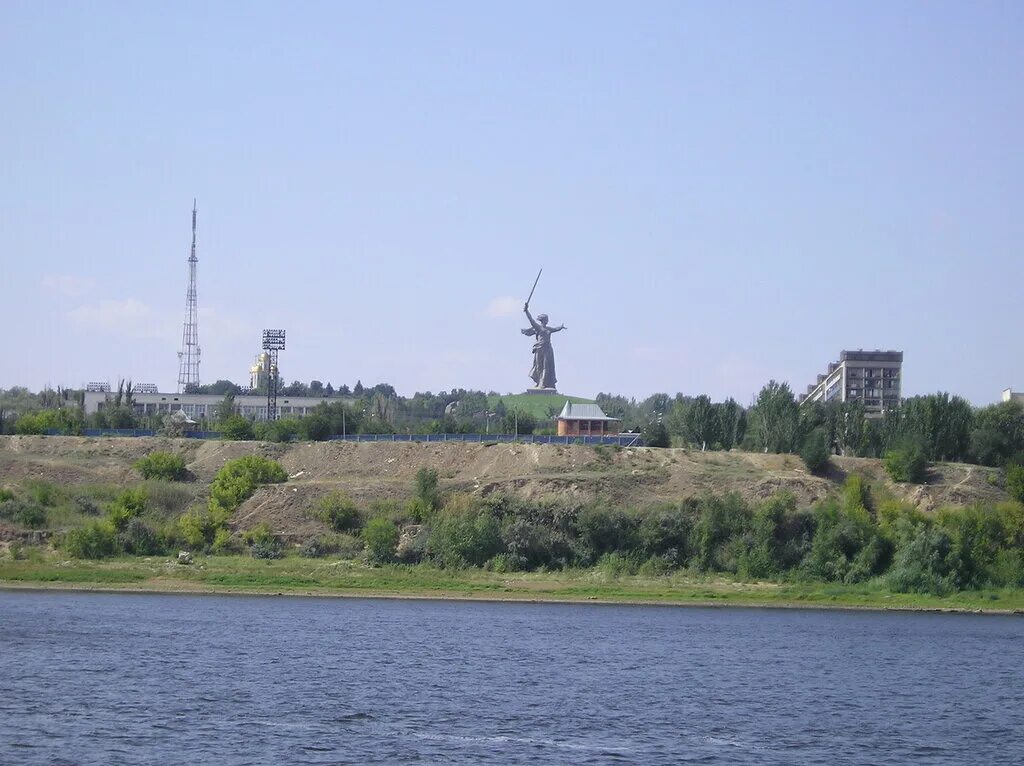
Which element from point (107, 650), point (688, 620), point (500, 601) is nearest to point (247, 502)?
point (500, 601)

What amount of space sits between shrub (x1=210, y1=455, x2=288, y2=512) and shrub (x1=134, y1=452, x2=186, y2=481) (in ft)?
9.33

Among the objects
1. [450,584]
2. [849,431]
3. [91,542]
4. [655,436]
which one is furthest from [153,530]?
[849,431]

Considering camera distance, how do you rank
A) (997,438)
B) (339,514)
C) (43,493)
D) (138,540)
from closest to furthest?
1. (138,540)
2. (339,514)
3. (43,493)
4. (997,438)

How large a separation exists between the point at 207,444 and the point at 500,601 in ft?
144

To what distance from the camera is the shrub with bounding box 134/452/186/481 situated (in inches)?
4077

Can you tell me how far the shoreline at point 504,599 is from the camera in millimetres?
76688

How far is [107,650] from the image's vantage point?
52.0 m

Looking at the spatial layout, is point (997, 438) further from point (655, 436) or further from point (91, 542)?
point (91, 542)

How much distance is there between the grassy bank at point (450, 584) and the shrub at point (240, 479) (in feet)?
34.4

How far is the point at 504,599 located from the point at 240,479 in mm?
27989

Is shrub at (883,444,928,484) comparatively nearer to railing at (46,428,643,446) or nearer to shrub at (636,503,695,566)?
shrub at (636,503,695,566)

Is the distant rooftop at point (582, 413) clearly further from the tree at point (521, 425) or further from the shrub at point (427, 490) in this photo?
the shrub at point (427, 490)

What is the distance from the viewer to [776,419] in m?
108

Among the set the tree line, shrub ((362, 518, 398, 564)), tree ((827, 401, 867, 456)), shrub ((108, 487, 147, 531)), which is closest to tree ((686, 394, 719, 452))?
the tree line
